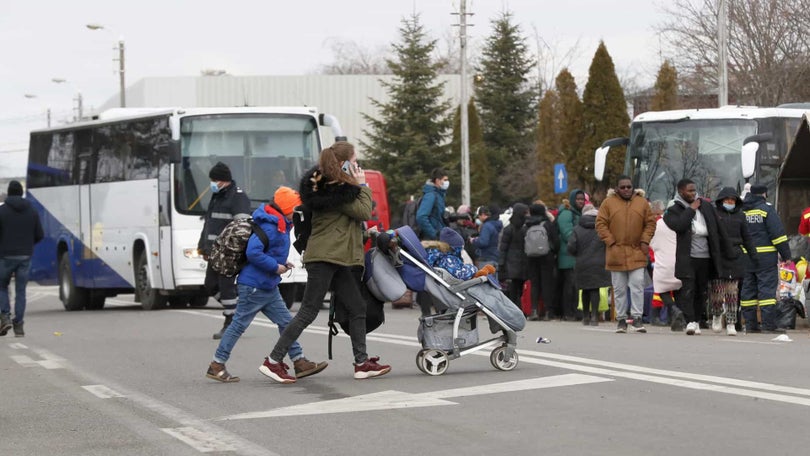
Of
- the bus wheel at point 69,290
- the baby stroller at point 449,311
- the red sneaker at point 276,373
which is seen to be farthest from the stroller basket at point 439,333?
the bus wheel at point 69,290

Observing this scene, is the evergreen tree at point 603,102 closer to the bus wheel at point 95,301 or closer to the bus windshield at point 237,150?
the bus wheel at point 95,301

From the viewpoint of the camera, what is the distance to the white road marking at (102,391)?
11.2 m

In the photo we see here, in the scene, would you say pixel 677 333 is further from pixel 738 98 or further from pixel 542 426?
pixel 738 98

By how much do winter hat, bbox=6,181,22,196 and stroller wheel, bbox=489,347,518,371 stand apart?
851 cm

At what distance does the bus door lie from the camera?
2747 centimetres

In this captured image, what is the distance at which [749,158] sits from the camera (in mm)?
21734

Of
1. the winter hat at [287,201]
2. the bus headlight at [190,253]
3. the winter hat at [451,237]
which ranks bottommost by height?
the bus headlight at [190,253]

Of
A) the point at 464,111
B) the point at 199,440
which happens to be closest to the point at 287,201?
the point at 199,440

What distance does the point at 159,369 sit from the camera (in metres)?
13.4

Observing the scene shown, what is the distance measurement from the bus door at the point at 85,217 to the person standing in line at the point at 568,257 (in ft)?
32.6

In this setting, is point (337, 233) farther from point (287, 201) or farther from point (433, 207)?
point (433, 207)

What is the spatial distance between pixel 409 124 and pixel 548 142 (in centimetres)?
697

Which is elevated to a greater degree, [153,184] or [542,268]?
[153,184]

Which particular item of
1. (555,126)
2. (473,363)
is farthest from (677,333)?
(555,126)
